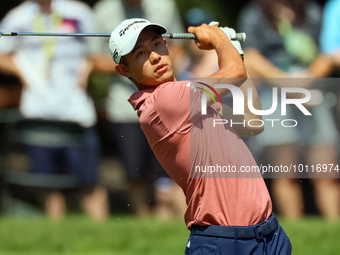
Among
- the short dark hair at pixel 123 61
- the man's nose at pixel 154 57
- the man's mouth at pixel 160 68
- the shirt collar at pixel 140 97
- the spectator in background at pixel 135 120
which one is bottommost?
the shirt collar at pixel 140 97

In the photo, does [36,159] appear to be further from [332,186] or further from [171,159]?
[171,159]

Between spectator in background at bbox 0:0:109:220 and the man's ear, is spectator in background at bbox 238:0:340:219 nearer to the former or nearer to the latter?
spectator in background at bbox 0:0:109:220

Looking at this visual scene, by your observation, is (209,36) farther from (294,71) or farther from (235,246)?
(294,71)

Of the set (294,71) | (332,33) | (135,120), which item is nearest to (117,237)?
(135,120)

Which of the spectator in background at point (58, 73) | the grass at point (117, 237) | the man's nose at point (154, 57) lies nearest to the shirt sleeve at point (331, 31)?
the grass at point (117, 237)

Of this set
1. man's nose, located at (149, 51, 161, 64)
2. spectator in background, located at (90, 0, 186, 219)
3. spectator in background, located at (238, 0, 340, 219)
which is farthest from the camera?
spectator in background, located at (90, 0, 186, 219)

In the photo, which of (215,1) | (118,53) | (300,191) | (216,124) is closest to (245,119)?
(216,124)

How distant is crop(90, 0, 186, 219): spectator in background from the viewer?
21.7ft

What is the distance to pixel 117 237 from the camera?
6.18 m

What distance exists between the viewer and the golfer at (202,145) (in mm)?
3393

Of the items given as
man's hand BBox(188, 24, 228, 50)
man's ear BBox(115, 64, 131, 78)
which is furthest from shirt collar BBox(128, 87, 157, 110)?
man's hand BBox(188, 24, 228, 50)

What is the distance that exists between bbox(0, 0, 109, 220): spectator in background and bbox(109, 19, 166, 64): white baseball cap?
10.2 feet

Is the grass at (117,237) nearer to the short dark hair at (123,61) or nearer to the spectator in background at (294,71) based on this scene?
the spectator in background at (294,71)

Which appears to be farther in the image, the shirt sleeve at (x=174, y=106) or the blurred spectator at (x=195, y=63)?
the blurred spectator at (x=195, y=63)
